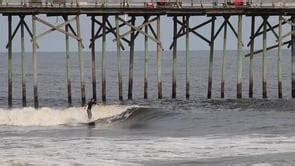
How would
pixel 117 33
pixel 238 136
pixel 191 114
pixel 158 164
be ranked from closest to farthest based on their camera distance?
pixel 158 164 → pixel 238 136 → pixel 191 114 → pixel 117 33

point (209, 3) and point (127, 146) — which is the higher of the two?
point (209, 3)

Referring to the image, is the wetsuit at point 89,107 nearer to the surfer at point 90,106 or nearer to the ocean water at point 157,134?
the surfer at point 90,106

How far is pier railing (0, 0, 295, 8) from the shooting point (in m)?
43.8

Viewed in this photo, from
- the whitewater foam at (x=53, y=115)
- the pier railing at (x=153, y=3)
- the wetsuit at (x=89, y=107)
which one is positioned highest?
the pier railing at (x=153, y=3)

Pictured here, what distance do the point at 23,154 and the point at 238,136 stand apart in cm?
804

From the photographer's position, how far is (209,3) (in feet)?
151

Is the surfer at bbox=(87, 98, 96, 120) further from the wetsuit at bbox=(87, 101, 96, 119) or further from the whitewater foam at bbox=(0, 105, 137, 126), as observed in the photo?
the whitewater foam at bbox=(0, 105, 137, 126)

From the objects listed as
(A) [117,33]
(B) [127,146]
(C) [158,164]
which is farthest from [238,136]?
(A) [117,33]

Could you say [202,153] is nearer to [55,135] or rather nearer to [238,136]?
[238,136]

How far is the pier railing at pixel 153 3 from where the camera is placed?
144ft

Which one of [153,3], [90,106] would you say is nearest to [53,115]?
[90,106]

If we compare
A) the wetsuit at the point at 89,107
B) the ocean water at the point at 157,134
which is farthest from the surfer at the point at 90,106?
the ocean water at the point at 157,134

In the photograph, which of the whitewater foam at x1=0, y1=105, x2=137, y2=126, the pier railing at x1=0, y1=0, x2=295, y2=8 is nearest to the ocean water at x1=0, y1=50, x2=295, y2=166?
the whitewater foam at x1=0, y1=105, x2=137, y2=126

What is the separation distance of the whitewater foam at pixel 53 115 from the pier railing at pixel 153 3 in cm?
533
